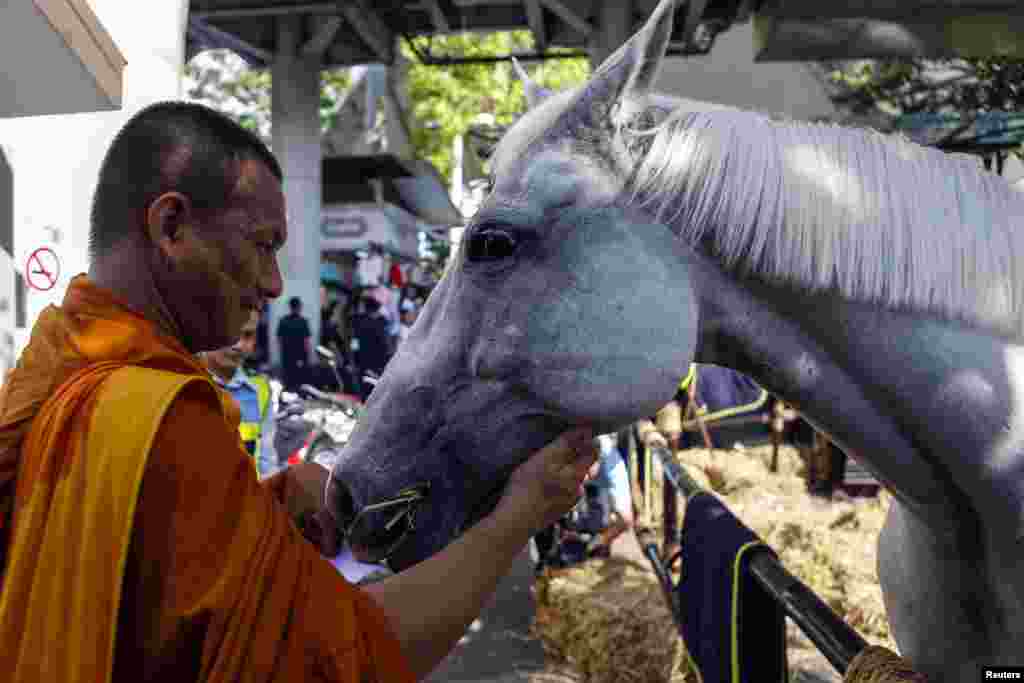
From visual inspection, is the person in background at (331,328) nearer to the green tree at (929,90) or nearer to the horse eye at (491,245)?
the green tree at (929,90)

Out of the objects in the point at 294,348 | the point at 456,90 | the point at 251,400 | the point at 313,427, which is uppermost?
the point at 456,90

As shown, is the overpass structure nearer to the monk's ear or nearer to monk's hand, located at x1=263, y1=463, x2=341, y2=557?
the monk's ear

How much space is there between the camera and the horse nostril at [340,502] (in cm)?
169

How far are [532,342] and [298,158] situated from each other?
14.3m

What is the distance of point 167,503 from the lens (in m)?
1.16

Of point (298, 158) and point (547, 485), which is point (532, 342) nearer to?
point (547, 485)

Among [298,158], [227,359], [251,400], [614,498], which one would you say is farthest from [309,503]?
[298,158]

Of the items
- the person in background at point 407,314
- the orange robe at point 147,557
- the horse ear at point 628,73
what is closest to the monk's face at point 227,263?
the orange robe at point 147,557

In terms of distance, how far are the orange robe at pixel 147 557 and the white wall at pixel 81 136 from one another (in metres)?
1.96

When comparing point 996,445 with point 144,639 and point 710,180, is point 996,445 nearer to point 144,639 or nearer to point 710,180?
point 710,180

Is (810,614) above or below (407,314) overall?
above

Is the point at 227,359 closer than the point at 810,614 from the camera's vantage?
No

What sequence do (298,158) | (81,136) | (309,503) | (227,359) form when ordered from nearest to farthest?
1. (309,503)
2. (81,136)
3. (227,359)
4. (298,158)

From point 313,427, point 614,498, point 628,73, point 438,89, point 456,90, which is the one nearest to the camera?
point 628,73
